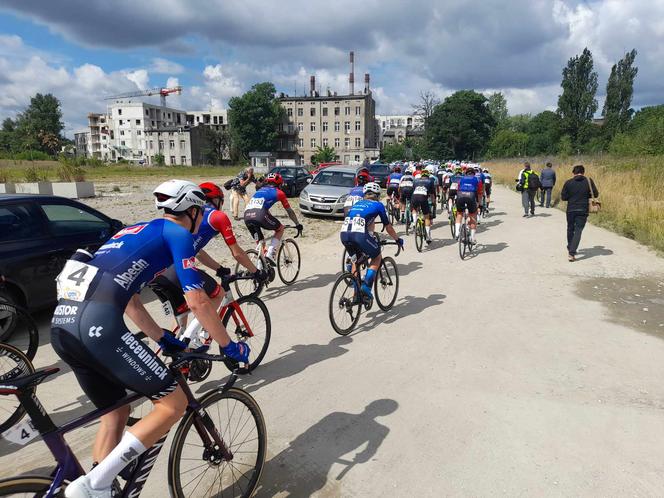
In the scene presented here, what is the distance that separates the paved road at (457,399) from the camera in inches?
120

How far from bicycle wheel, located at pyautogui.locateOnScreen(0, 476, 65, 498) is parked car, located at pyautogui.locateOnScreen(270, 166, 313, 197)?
69.7 ft

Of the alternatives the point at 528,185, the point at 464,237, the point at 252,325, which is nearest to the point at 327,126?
the point at 528,185

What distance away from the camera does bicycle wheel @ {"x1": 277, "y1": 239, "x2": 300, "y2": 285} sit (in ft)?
25.6

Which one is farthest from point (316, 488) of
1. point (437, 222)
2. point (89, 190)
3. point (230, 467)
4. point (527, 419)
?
point (89, 190)

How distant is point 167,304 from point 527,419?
358 centimetres

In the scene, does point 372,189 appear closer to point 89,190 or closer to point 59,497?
point 59,497

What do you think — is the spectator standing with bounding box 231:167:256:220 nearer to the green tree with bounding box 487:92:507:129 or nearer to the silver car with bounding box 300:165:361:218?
the silver car with bounding box 300:165:361:218

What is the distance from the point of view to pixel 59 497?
201 centimetres

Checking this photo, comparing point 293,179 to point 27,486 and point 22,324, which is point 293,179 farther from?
point 27,486

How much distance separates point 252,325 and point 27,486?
288 cm

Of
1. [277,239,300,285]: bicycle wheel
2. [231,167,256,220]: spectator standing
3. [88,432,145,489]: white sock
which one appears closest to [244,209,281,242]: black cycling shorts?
[277,239,300,285]: bicycle wheel

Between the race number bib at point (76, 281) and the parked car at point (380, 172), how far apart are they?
24.6 meters

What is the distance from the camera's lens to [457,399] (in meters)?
4.04

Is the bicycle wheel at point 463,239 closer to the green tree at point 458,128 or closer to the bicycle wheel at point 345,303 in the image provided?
the bicycle wheel at point 345,303
